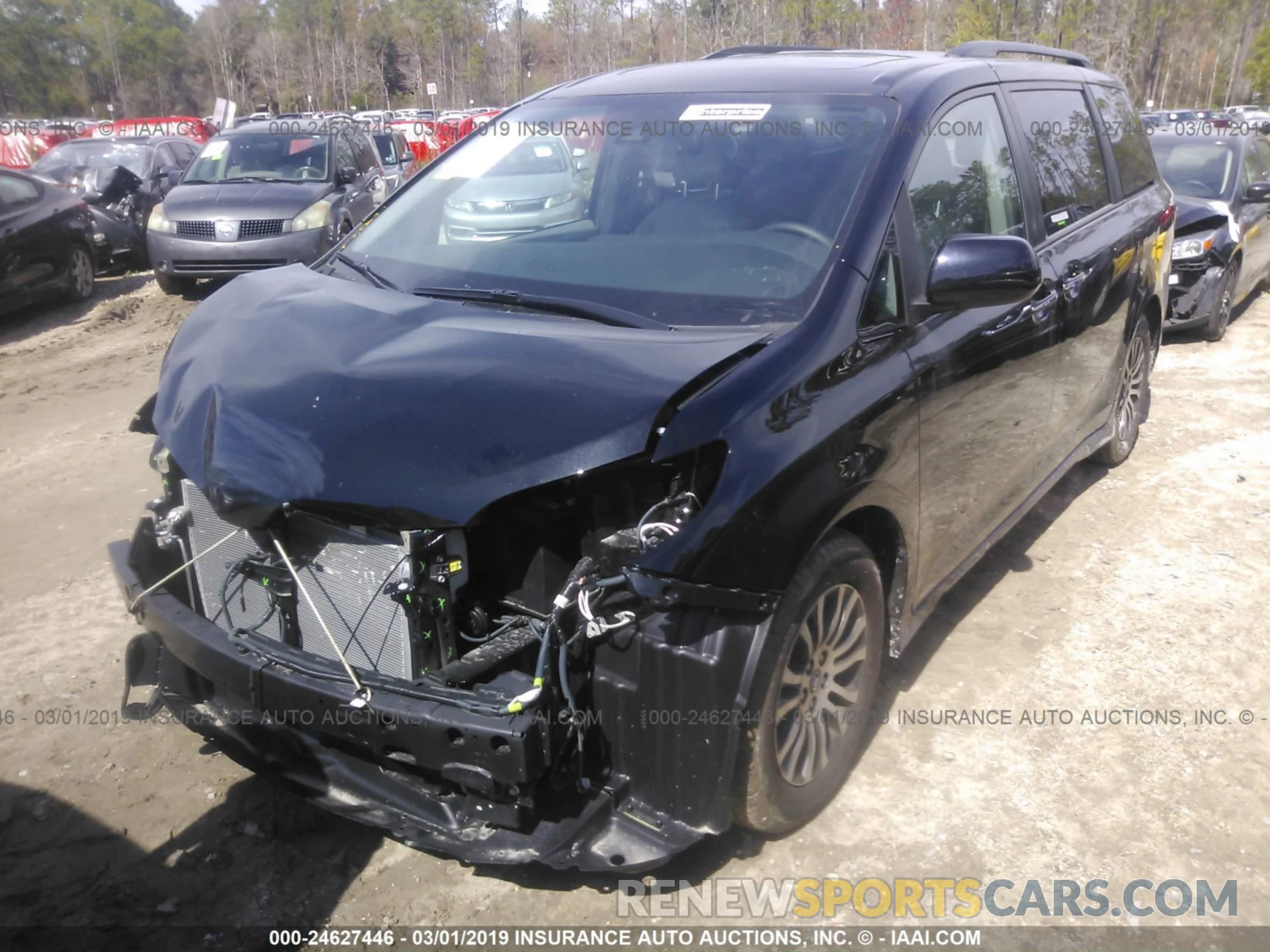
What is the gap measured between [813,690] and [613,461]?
3.11 feet

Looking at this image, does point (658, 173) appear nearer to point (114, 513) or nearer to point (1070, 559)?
point (1070, 559)

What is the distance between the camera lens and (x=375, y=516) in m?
2.40

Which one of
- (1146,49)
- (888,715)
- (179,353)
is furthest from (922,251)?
(1146,49)

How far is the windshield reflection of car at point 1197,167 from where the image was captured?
9.18 metres

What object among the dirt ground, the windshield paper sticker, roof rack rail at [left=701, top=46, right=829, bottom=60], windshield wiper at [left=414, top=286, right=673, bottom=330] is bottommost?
the dirt ground

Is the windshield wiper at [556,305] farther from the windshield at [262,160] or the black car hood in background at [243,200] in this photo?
the windshield at [262,160]

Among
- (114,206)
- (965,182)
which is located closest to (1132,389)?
(965,182)

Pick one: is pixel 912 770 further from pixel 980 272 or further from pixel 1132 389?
pixel 1132 389

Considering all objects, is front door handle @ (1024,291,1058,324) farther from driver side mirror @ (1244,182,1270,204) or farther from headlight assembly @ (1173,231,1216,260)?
driver side mirror @ (1244,182,1270,204)

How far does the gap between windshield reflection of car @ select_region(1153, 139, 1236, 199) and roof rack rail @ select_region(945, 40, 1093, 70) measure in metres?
4.64

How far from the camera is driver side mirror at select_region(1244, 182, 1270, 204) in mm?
8703

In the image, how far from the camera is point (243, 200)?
10562 mm

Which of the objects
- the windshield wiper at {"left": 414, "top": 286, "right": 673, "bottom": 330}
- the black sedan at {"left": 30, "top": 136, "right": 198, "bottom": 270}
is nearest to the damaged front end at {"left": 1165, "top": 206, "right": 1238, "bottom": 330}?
the windshield wiper at {"left": 414, "top": 286, "right": 673, "bottom": 330}

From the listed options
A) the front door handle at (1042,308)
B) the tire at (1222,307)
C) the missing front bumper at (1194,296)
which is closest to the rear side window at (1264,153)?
the tire at (1222,307)
